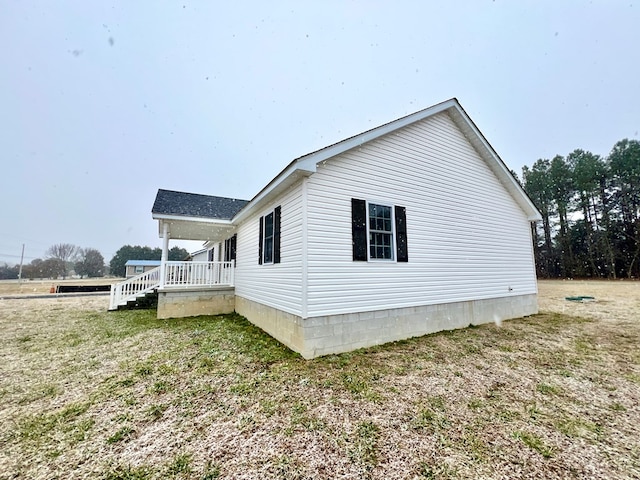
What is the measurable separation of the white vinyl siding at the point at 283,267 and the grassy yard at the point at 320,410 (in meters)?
1.07

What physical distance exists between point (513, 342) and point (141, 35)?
20.0 meters

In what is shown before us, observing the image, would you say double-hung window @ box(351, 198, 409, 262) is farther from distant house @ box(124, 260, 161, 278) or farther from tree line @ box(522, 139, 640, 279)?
distant house @ box(124, 260, 161, 278)

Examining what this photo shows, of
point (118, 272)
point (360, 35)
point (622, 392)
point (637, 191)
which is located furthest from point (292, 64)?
point (118, 272)

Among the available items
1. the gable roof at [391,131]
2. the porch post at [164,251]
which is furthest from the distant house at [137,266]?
the gable roof at [391,131]

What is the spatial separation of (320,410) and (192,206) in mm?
8863

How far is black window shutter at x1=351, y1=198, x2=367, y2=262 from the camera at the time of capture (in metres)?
5.48

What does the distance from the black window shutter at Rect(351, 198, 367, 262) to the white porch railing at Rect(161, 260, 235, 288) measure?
243 inches

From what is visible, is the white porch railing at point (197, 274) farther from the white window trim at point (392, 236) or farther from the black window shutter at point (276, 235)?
the white window trim at point (392, 236)

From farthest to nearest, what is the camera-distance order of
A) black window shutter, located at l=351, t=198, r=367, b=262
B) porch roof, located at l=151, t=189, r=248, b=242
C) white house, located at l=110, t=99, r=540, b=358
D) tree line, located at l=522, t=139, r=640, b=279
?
tree line, located at l=522, t=139, r=640, b=279
porch roof, located at l=151, t=189, r=248, b=242
black window shutter, located at l=351, t=198, r=367, b=262
white house, located at l=110, t=99, r=540, b=358

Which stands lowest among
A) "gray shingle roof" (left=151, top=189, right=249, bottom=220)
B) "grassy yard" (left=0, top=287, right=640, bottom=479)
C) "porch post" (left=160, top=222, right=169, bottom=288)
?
"grassy yard" (left=0, top=287, right=640, bottom=479)

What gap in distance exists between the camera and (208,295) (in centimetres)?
946

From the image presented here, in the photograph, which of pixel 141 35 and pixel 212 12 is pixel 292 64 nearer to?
pixel 212 12

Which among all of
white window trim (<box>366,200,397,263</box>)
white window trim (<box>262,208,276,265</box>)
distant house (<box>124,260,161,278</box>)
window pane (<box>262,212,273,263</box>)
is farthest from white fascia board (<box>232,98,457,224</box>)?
distant house (<box>124,260,161,278</box>)

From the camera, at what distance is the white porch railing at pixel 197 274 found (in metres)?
9.30
